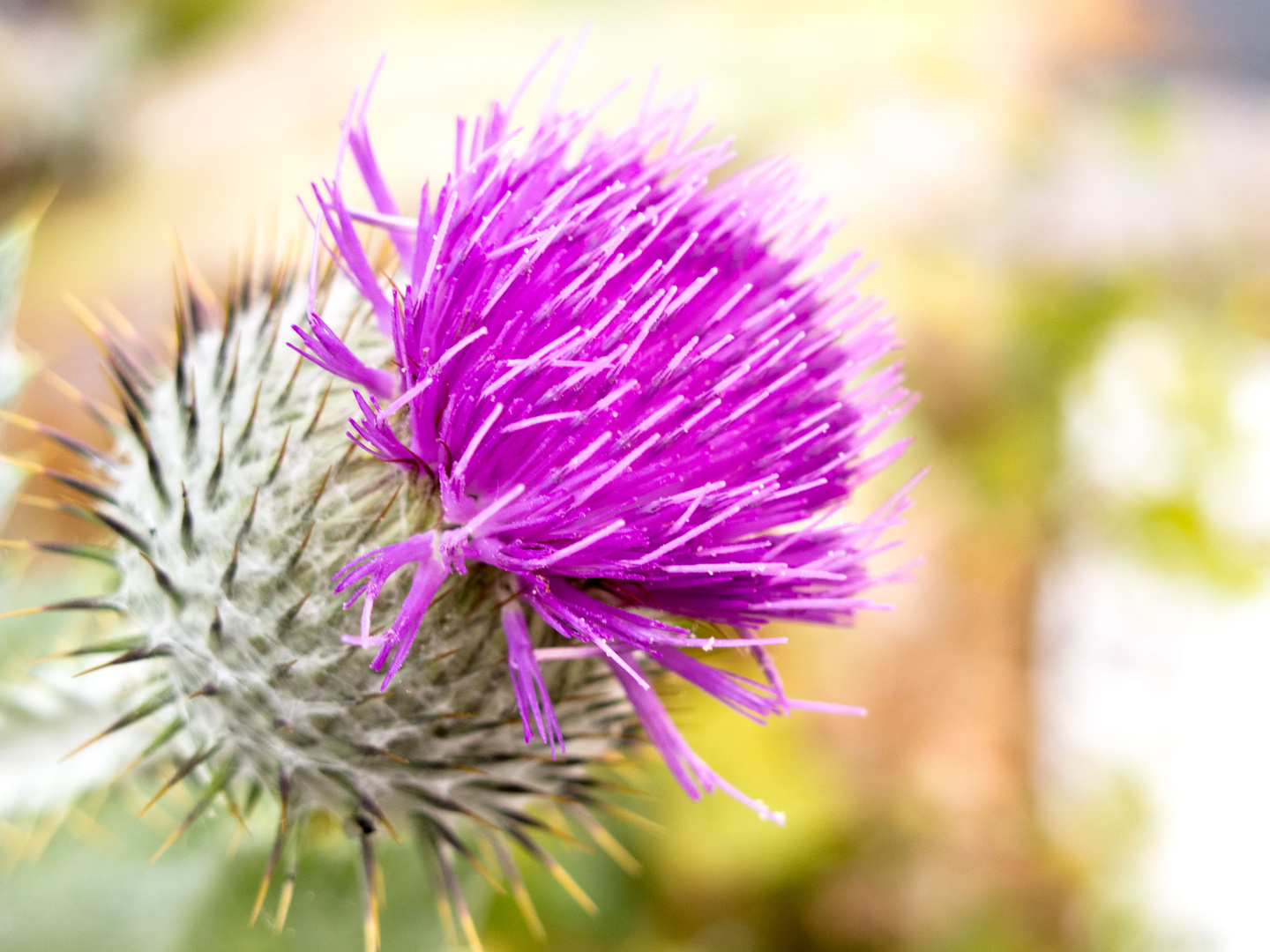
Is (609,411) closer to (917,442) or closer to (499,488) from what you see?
(499,488)

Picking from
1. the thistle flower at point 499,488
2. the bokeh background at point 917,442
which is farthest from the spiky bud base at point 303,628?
the bokeh background at point 917,442

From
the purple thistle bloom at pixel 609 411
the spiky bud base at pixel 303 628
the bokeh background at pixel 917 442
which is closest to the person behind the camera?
the purple thistle bloom at pixel 609 411

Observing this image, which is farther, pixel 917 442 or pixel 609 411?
pixel 917 442

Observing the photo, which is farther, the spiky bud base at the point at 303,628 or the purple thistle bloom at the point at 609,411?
the spiky bud base at the point at 303,628

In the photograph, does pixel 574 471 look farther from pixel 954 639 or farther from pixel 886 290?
pixel 886 290

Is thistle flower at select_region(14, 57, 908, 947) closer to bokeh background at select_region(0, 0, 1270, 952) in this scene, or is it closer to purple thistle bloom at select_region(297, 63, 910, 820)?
purple thistle bloom at select_region(297, 63, 910, 820)

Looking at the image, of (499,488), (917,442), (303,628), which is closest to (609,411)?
(499,488)

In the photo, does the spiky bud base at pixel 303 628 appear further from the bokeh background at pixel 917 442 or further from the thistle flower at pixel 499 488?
the bokeh background at pixel 917 442

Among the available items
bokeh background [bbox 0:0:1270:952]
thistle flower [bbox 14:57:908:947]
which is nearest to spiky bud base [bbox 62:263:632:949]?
thistle flower [bbox 14:57:908:947]
